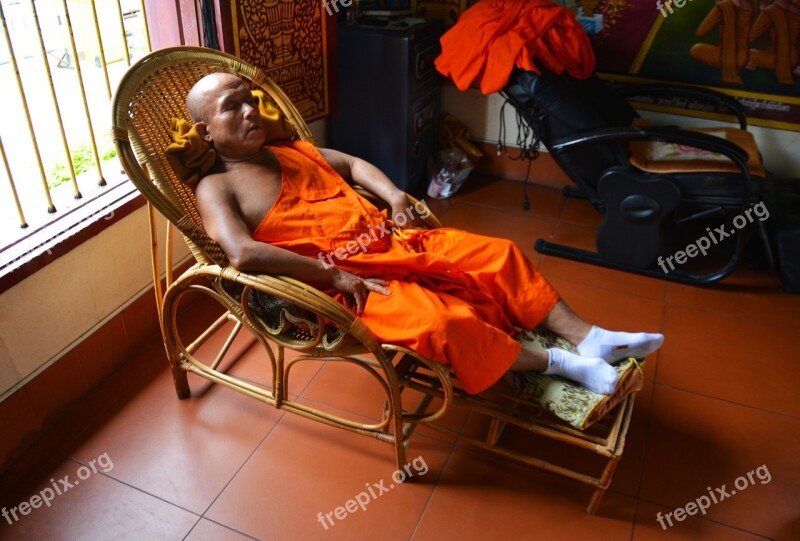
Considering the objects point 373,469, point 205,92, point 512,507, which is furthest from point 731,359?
point 205,92

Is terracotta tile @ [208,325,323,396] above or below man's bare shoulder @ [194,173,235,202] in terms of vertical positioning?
below

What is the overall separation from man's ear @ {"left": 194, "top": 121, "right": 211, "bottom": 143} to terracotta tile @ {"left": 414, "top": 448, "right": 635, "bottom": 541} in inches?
45.8

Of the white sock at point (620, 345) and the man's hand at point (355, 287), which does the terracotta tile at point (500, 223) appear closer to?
the white sock at point (620, 345)

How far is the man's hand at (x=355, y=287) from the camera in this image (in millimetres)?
1672

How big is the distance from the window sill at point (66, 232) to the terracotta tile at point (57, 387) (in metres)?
0.31

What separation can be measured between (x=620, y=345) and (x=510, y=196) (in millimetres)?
1755

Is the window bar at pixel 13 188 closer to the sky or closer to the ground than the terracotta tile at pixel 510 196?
closer to the sky

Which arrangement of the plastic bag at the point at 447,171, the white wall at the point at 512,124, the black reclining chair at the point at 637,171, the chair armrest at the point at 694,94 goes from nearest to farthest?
the black reclining chair at the point at 637,171 < the chair armrest at the point at 694,94 < the white wall at the point at 512,124 < the plastic bag at the point at 447,171

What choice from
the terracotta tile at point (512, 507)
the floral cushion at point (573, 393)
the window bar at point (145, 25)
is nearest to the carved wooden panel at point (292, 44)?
the window bar at point (145, 25)

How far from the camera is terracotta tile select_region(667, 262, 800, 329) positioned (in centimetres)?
253

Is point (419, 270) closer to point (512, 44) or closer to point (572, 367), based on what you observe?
point (572, 367)

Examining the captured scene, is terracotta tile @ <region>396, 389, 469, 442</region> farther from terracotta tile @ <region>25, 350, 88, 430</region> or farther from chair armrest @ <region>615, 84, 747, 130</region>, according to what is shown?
chair armrest @ <region>615, 84, 747, 130</region>

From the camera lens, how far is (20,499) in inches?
68.2

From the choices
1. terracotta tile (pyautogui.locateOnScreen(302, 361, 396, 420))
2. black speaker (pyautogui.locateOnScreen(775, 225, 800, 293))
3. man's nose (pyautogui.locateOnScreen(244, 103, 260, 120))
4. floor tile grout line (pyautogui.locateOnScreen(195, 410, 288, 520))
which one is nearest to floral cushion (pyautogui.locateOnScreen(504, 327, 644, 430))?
terracotta tile (pyautogui.locateOnScreen(302, 361, 396, 420))
